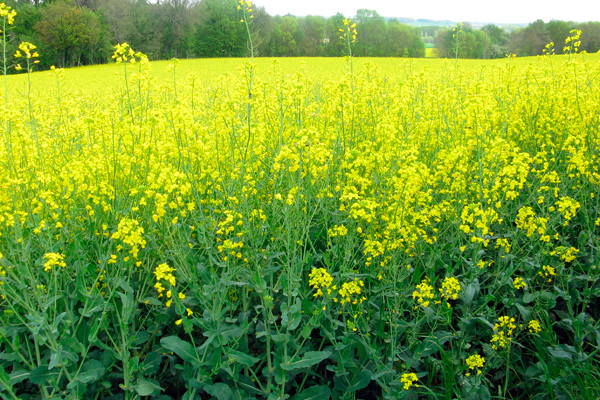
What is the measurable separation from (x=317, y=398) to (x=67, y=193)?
213 cm

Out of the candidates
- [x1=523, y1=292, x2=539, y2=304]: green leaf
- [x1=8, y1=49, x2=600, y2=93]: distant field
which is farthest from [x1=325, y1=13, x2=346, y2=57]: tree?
[x1=523, y1=292, x2=539, y2=304]: green leaf

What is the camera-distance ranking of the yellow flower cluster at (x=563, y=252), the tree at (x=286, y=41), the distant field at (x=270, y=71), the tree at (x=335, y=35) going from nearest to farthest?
the yellow flower cluster at (x=563, y=252)
the tree at (x=335, y=35)
the distant field at (x=270, y=71)
the tree at (x=286, y=41)

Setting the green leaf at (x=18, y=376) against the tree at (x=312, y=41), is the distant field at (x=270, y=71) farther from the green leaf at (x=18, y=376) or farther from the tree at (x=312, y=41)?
the tree at (x=312, y=41)

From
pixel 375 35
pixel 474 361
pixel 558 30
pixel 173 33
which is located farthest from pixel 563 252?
pixel 173 33

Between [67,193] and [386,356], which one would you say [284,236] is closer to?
[386,356]

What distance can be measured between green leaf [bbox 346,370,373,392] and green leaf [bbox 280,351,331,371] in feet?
0.88

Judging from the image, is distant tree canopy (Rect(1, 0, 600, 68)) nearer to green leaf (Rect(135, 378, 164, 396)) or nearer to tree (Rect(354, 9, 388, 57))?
tree (Rect(354, 9, 388, 57))

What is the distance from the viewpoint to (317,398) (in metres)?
2.14

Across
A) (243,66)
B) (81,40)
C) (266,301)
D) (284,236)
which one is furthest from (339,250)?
(81,40)

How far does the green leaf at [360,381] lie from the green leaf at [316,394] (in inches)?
5.0

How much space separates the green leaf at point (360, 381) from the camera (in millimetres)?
2145

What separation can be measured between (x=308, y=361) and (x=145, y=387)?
896 mm

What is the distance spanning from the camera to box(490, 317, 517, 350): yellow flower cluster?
2.43m

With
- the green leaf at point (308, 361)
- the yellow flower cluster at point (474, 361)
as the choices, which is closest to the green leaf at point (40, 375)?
the green leaf at point (308, 361)
